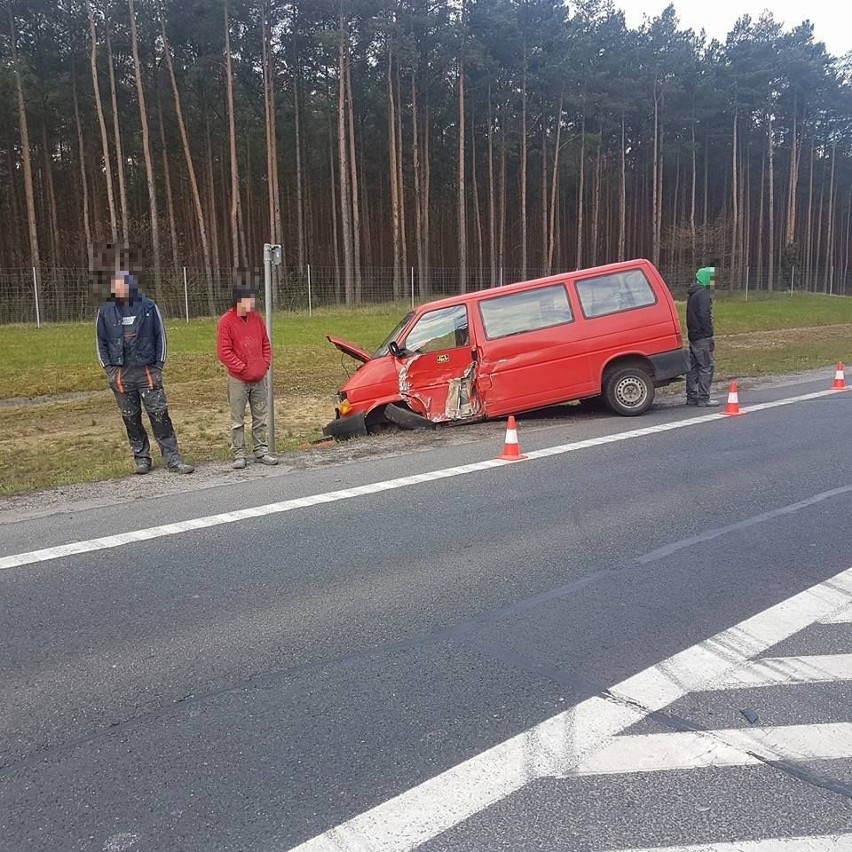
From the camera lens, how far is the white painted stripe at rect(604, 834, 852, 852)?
2.42 m

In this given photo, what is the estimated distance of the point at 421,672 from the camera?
11.8 feet

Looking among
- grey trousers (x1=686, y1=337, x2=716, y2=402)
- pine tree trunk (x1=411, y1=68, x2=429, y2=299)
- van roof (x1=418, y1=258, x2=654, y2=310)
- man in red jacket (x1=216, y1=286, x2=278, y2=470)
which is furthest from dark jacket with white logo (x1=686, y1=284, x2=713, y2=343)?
pine tree trunk (x1=411, y1=68, x2=429, y2=299)

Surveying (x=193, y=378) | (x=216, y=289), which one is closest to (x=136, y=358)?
(x=193, y=378)

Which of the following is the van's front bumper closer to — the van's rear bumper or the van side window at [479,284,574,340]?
the van side window at [479,284,574,340]

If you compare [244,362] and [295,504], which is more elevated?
[244,362]

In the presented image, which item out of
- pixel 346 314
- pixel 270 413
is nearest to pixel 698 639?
pixel 270 413

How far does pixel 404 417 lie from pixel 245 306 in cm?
275

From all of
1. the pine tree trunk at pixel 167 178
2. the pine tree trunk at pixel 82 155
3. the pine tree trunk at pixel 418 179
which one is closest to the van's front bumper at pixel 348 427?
the pine tree trunk at pixel 418 179

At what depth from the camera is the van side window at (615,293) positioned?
10.4 m

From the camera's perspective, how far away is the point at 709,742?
9.84 ft

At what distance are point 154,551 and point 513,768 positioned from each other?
3.31 meters

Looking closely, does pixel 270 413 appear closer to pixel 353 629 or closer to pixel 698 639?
pixel 353 629

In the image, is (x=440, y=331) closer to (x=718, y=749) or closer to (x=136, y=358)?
(x=136, y=358)

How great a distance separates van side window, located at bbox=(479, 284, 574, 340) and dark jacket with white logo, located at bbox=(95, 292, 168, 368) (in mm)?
4261
